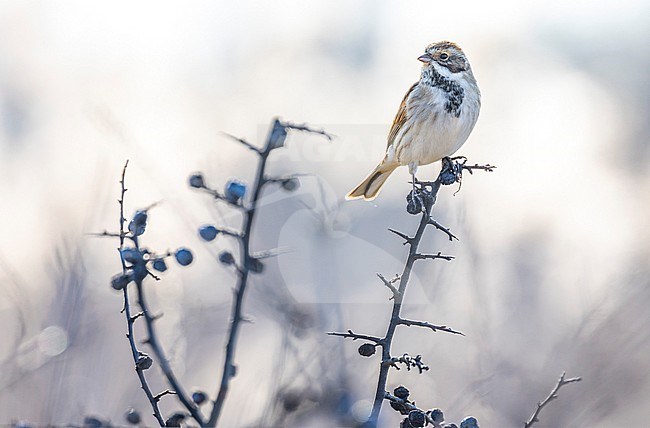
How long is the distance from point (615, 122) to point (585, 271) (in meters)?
13.6

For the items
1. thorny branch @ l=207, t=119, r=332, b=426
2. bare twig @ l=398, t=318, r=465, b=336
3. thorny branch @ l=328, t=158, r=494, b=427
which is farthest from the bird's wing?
thorny branch @ l=207, t=119, r=332, b=426

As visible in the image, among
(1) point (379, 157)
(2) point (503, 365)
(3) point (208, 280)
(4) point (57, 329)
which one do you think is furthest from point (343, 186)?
(4) point (57, 329)

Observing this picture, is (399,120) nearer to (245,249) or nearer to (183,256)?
(183,256)

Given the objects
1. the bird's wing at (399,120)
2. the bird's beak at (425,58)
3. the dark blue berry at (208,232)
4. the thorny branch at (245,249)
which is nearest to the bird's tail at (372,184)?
the bird's wing at (399,120)

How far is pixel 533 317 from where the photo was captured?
353 inches

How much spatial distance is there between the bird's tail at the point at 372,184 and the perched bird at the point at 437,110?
0.29m

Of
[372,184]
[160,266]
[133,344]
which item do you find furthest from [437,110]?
[133,344]

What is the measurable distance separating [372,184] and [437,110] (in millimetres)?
1096

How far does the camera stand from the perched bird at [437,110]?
6.19 metres

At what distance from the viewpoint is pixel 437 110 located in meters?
6.29

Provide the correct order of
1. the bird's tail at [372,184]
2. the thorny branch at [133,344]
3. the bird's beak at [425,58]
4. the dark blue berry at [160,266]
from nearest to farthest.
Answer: the thorny branch at [133,344] < the dark blue berry at [160,266] < the bird's beak at [425,58] < the bird's tail at [372,184]

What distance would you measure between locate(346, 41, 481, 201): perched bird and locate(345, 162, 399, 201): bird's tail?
0.29m

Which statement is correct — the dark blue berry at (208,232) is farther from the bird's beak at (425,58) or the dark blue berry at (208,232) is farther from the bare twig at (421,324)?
the bird's beak at (425,58)

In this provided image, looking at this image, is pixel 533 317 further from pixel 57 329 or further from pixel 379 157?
pixel 57 329
